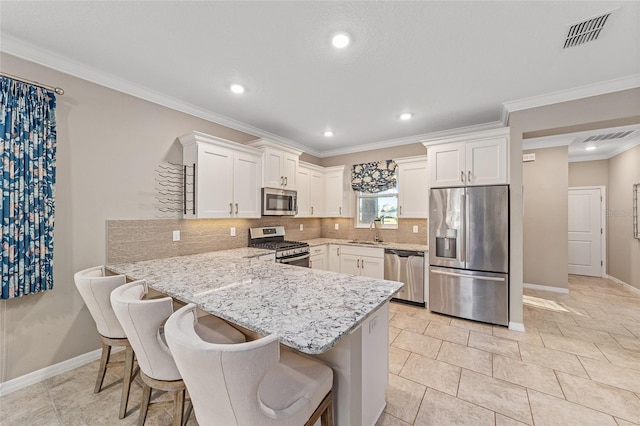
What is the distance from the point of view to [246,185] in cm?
352

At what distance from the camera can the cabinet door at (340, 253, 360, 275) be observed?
14.3ft

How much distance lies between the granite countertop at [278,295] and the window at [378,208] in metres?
2.96

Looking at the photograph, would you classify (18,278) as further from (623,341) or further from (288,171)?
(623,341)

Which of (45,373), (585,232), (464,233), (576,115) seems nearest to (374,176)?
(464,233)

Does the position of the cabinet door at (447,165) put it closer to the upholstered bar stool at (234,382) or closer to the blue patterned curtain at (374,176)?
the blue patterned curtain at (374,176)

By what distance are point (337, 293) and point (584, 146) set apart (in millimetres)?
6086

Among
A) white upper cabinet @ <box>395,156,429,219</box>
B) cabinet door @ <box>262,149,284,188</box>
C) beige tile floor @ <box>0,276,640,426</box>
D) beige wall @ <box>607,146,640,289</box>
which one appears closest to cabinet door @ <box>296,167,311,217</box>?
cabinet door @ <box>262,149,284,188</box>

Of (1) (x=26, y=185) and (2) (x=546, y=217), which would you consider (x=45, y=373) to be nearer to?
(1) (x=26, y=185)

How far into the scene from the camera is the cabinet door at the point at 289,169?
405cm

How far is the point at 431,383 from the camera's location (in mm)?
2143

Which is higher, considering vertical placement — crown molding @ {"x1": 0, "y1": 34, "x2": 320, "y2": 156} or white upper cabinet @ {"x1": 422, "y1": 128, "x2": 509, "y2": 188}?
crown molding @ {"x1": 0, "y1": 34, "x2": 320, "y2": 156}

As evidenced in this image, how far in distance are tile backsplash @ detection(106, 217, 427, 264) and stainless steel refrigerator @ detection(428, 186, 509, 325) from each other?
89 cm

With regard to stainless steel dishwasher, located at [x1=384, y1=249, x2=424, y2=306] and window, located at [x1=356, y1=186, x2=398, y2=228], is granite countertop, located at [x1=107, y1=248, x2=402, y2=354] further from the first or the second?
window, located at [x1=356, y1=186, x2=398, y2=228]

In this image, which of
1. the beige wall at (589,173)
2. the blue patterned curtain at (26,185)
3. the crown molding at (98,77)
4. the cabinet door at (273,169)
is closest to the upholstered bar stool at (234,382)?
the blue patterned curtain at (26,185)
